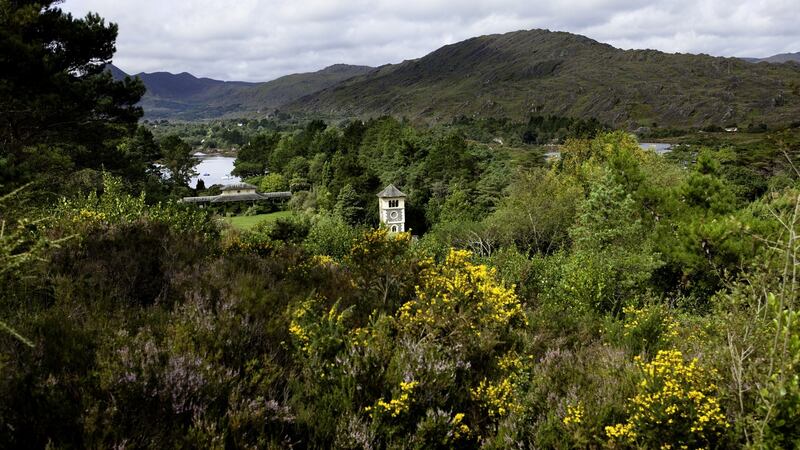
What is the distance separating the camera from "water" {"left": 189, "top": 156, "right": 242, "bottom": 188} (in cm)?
9935

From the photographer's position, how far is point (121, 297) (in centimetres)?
466

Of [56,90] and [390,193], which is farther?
[390,193]

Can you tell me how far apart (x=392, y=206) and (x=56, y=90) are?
38.6 m

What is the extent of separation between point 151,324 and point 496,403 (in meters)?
2.95

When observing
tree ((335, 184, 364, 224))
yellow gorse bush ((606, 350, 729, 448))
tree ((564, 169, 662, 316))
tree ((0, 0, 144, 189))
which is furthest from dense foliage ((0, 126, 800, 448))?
tree ((335, 184, 364, 224))

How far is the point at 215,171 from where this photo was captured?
12431 cm

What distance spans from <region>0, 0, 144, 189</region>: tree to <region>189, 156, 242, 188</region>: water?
7285 cm

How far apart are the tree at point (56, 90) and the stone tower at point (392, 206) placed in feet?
103

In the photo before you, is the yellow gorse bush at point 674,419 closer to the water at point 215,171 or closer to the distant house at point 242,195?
the distant house at point 242,195

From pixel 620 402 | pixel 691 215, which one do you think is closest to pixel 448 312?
pixel 620 402

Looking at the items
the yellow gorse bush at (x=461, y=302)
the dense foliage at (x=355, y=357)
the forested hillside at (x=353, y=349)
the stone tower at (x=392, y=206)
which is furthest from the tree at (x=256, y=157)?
the yellow gorse bush at (x=461, y=302)

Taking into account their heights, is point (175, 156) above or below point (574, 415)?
above

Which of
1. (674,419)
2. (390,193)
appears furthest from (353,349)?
(390,193)

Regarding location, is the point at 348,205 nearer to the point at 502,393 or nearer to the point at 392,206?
the point at 392,206
